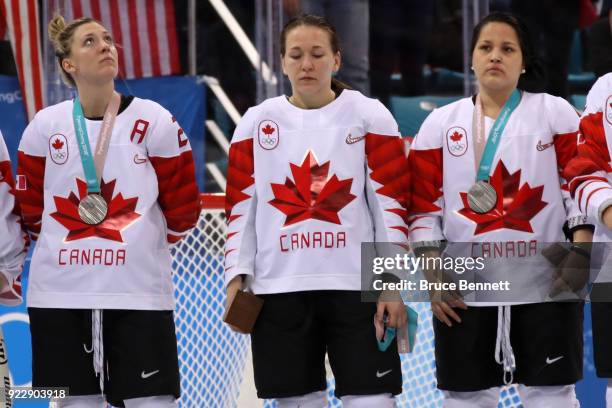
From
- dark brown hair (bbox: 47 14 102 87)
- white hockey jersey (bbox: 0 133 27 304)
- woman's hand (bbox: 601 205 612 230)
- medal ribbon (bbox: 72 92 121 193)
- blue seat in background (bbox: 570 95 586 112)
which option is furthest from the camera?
blue seat in background (bbox: 570 95 586 112)

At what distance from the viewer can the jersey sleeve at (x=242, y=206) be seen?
393 cm

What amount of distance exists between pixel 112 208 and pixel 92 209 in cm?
7

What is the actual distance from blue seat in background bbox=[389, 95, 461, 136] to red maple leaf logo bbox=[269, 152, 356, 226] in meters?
2.28

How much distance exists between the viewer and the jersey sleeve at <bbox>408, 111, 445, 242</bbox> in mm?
3975

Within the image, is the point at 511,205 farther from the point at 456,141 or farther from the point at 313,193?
the point at 313,193

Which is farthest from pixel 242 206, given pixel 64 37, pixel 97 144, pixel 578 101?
pixel 578 101

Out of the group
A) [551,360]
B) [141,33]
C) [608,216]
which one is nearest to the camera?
[608,216]

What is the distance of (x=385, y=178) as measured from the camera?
3.89 meters

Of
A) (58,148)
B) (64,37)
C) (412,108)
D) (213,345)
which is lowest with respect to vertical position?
(213,345)

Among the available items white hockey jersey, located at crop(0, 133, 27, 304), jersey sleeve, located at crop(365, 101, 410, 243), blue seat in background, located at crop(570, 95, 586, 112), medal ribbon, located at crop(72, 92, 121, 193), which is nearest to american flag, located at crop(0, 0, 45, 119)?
white hockey jersey, located at crop(0, 133, 27, 304)

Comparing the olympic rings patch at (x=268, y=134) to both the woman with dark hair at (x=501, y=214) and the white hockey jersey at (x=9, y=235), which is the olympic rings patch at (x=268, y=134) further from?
the white hockey jersey at (x=9, y=235)

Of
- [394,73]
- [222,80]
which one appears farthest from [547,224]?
[222,80]

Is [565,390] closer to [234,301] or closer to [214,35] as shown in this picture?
[234,301]

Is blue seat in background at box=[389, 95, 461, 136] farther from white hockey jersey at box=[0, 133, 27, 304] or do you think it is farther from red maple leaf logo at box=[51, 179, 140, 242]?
white hockey jersey at box=[0, 133, 27, 304]
